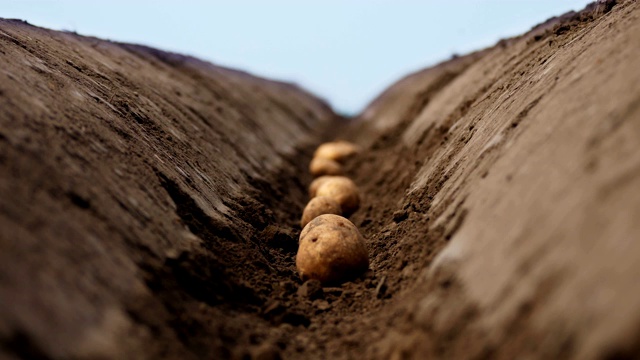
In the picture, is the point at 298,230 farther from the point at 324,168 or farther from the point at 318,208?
Result: the point at 324,168

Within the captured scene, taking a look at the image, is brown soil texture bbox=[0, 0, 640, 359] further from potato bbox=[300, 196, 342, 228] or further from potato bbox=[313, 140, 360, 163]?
potato bbox=[313, 140, 360, 163]

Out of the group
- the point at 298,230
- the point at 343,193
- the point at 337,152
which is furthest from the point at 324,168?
the point at 298,230

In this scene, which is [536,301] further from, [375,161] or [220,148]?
[375,161]

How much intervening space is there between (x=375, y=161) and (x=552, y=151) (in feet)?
25.8

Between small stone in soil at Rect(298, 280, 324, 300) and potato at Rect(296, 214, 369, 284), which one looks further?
potato at Rect(296, 214, 369, 284)

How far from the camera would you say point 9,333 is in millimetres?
2908

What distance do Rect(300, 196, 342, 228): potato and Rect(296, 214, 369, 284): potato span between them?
60.4 inches

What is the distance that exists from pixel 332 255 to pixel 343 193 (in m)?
2.94

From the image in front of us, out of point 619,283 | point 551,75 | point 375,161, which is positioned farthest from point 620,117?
point 375,161

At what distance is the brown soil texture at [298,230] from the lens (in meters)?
3.00

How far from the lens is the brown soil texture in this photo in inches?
118

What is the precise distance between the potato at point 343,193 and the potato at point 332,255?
2.55 m

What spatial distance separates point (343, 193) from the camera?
8.08 meters

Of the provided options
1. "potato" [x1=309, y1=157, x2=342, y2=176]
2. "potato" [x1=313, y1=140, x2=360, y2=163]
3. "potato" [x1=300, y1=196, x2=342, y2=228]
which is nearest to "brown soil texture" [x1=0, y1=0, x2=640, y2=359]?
"potato" [x1=300, y1=196, x2=342, y2=228]
